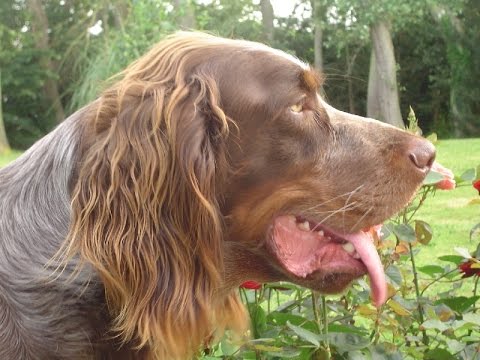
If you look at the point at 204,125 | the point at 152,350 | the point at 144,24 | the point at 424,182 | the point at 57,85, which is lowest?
the point at 57,85

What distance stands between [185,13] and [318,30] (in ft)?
42.2

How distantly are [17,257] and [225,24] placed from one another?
70.7ft

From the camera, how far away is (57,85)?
32719mm

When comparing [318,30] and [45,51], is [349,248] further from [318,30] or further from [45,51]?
[45,51]

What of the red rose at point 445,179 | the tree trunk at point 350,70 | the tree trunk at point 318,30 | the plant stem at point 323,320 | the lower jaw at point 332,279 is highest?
the red rose at point 445,179

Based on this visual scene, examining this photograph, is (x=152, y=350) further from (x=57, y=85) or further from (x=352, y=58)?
(x=57, y=85)

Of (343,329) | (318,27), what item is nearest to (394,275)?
(343,329)

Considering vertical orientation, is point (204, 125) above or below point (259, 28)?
above

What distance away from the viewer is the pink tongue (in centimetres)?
245

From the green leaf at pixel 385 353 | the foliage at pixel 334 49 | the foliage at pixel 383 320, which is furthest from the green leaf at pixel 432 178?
the foliage at pixel 334 49

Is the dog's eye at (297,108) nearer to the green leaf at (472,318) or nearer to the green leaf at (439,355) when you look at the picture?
the green leaf at (472,318)

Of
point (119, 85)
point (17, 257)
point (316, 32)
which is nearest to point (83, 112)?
point (119, 85)

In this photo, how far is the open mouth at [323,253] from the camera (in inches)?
97.5

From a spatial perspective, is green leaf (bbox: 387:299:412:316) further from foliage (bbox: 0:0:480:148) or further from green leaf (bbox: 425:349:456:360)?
foliage (bbox: 0:0:480:148)
